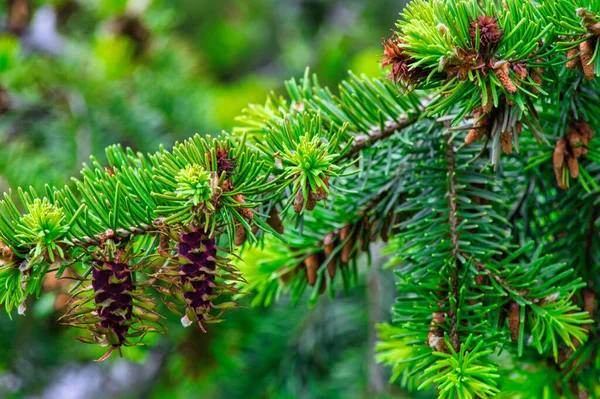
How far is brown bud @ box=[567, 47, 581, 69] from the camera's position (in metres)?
0.50

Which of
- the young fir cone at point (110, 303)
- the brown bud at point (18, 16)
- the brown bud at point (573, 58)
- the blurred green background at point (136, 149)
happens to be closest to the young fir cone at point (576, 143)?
the brown bud at point (573, 58)

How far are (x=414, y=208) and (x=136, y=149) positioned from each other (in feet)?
3.58

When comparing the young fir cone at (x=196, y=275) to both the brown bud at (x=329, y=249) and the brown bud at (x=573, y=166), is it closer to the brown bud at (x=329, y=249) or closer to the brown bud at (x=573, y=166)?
the brown bud at (x=329, y=249)

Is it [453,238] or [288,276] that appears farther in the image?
[288,276]

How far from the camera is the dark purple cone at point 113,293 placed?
48 cm

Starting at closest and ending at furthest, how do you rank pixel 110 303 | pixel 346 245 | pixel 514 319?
1. pixel 110 303
2. pixel 514 319
3. pixel 346 245

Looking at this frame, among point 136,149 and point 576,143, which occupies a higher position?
point 136,149

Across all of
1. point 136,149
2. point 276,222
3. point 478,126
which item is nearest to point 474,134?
point 478,126

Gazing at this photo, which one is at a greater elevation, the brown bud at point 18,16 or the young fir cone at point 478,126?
the brown bud at point 18,16

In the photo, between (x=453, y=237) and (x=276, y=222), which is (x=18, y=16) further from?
(x=453, y=237)

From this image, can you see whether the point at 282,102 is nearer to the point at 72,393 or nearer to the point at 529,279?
the point at 529,279

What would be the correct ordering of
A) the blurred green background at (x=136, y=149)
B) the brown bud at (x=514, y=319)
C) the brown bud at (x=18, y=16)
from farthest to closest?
1. the brown bud at (x=18, y=16)
2. the blurred green background at (x=136, y=149)
3. the brown bud at (x=514, y=319)

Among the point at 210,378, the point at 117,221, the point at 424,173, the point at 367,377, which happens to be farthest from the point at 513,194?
the point at 210,378

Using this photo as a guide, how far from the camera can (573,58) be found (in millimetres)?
504
